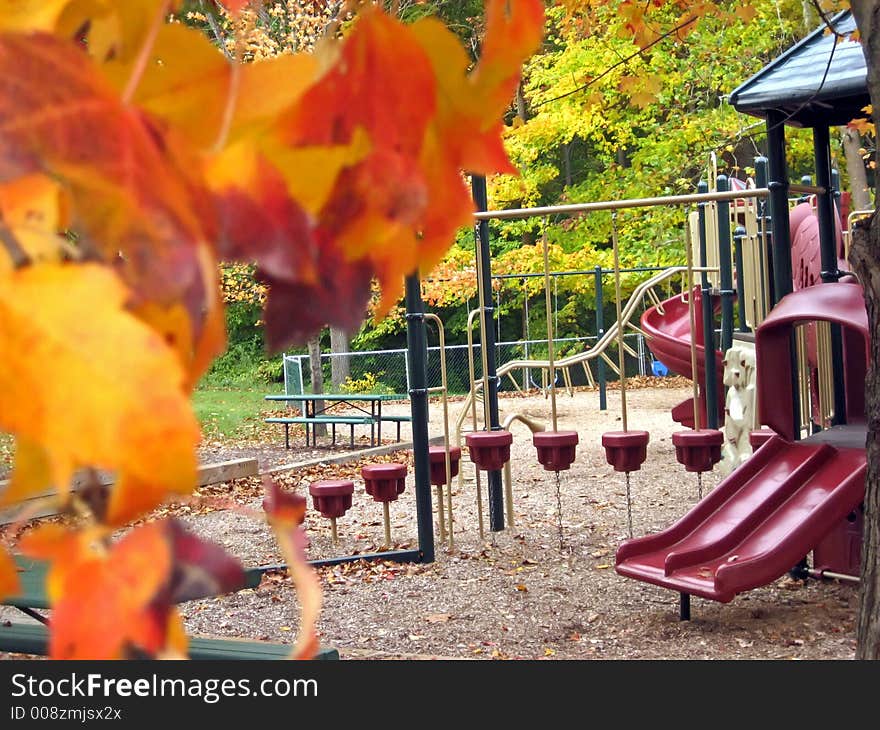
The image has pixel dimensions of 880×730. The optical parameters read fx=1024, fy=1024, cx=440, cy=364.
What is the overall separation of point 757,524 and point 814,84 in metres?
2.31

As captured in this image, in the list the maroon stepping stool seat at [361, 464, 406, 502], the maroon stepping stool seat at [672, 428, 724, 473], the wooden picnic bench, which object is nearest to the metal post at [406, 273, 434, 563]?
the maroon stepping stool seat at [361, 464, 406, 502]

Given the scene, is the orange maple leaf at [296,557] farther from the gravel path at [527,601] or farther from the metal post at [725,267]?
the metal post at [725,267]

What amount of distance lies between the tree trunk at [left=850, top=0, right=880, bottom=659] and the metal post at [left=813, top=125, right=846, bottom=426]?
3167mm

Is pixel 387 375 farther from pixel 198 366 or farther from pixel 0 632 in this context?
pixel 198 366

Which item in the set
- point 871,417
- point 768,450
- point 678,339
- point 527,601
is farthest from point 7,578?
point 678,339

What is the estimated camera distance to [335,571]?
239 inches

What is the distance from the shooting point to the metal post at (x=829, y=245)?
5.84 meters

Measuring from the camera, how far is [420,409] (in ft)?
19.6

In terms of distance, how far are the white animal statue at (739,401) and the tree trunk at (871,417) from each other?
5173 millimetres

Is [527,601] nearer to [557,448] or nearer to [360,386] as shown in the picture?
[557,448]

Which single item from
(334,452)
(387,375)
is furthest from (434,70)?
(387,375)

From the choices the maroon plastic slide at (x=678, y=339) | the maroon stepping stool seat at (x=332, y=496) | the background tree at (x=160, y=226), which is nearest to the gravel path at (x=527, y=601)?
the maroon stepping stool seat at (x=332, y=496)

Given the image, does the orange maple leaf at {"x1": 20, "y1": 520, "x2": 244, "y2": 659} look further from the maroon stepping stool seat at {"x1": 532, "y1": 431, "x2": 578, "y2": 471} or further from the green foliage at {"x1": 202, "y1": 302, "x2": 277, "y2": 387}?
the green foliage at {"x1": 202, "y1": 302, "x2": 277, "y2": 387}

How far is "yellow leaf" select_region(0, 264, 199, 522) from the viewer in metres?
0.26
